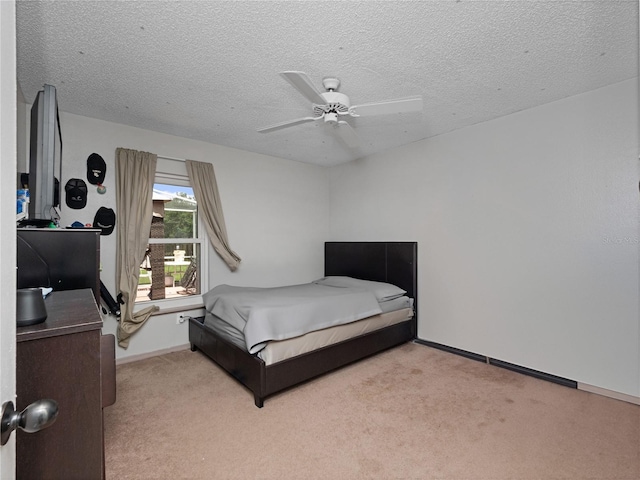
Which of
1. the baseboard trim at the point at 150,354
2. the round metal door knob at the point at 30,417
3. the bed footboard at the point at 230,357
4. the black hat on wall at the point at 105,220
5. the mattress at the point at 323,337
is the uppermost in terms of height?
the black hat on wall at the point at 105,220

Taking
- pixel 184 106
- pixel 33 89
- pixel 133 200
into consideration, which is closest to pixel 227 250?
pixel 133 200

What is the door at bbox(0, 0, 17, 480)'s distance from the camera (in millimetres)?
560

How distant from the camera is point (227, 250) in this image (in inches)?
155

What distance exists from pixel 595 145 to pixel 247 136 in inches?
133

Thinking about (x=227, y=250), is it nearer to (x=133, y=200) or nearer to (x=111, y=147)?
(x=133, y=200)

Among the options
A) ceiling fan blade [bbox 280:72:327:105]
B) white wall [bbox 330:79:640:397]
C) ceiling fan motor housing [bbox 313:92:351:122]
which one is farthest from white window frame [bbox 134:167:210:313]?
white wall [bbox 330:79:640:397]

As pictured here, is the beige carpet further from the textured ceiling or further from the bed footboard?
the textured ceiling

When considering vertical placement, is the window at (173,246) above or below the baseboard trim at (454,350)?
above

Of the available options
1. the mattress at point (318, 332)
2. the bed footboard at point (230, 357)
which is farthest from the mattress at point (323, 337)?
the bed footboard at point (230, 357)

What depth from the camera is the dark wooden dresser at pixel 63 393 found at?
34.8 inches

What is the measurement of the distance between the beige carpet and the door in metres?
1.45

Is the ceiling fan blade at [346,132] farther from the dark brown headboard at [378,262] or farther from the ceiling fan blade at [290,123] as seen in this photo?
the dark brown headboard at [378,262]

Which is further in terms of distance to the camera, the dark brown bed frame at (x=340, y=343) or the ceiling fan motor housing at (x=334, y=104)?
the dark brown bed frame at (x=340, y=343)

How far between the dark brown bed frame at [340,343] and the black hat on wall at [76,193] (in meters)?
1.67
